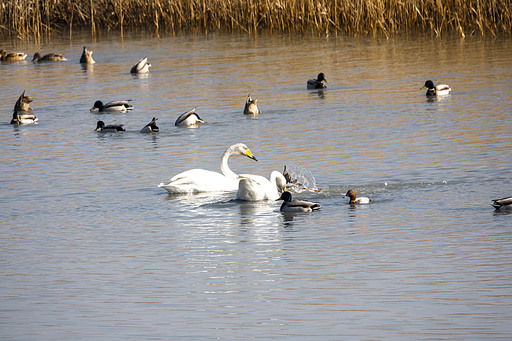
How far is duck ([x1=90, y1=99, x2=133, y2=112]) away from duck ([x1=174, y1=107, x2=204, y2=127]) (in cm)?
244

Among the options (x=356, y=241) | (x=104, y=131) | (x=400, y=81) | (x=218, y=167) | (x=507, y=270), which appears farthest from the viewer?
(x=400, y=81)

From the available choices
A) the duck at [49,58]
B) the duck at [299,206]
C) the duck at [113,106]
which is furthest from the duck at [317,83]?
the duck at [299,206]

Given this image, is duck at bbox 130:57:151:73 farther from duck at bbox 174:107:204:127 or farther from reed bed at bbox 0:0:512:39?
duck at bbox 174:107:204:127

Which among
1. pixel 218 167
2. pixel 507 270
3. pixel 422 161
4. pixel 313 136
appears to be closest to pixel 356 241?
pixel 507 270

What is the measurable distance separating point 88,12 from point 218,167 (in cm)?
2667

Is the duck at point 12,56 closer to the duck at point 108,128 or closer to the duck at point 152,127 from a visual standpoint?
the duck at point 108,128

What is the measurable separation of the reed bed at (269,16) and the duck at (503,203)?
62.5 feet

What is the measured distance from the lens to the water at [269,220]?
7.19 meters

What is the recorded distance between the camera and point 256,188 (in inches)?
472

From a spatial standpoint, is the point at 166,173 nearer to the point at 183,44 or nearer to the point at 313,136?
the point at 313,136

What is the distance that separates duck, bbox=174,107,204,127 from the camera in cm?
1752

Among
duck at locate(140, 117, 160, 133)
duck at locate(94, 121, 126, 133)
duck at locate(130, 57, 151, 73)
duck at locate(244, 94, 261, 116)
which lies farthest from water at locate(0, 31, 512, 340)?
duck at locate(130, 57, 151, 73)

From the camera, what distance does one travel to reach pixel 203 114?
63.9 feet

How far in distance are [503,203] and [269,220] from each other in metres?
2.62
